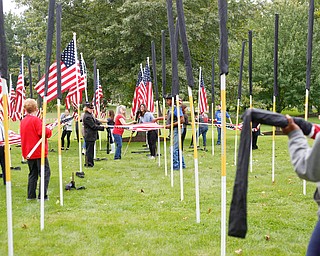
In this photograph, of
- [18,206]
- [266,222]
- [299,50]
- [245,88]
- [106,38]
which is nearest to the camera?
[266,222]

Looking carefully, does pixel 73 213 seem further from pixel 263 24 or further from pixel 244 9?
pixel 263 24

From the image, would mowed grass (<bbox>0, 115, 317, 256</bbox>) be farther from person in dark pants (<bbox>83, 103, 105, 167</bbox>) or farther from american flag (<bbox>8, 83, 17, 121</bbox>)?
american flag (<bbox>8, 83, 17, 121</bbox>)

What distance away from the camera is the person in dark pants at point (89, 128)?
44.9ft

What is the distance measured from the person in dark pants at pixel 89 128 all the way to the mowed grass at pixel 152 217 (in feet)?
5.06

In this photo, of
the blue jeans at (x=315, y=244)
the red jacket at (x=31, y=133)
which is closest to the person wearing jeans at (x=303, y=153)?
the blue jeans at (x=315, y=244)

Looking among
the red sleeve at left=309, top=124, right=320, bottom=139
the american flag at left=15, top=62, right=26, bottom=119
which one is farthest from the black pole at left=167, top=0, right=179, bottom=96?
the american flag at left=15, top=62, right=26, bottom=119

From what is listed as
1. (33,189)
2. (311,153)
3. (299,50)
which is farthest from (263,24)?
(311,153)

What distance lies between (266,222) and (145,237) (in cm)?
210

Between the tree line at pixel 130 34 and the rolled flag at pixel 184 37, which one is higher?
the tree line at pixel 130 34

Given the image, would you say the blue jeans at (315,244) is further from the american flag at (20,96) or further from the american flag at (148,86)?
the american flag at (20,96)

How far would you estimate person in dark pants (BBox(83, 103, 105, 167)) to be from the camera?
13688 mm

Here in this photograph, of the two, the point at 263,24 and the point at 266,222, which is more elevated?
the point at 263,24

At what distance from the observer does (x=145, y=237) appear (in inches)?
262

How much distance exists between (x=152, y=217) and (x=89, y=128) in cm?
669
